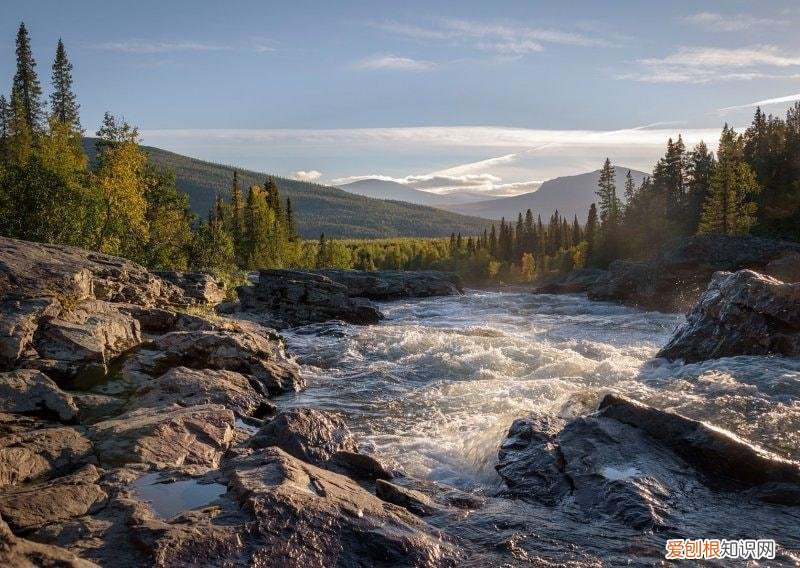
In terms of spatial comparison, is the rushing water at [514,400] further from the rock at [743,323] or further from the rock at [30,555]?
the rock at [30,555]

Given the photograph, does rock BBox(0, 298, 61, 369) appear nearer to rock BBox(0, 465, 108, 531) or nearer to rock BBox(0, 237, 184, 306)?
rock BBox(0, 237, 184, 306)

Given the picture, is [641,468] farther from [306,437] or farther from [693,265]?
[693,265]

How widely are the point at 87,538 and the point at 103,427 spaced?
172 inches

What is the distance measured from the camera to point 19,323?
43.4ft

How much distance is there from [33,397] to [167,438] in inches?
144

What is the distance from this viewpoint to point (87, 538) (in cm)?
643

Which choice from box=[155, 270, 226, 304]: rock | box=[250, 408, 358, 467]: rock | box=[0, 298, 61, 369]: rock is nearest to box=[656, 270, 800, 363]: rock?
box=[250, 408, 358, 467]: rock

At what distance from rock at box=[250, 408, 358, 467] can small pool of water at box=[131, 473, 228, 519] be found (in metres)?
1.90

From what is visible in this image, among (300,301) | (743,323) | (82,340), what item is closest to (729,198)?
(300,301)

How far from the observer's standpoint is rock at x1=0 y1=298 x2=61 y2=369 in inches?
497

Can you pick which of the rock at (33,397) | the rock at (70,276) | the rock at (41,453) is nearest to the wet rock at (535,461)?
the rock at (41,453)

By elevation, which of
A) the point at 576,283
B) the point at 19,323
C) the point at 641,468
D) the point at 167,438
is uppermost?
the point at 19,323

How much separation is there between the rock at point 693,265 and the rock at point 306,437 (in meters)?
40.0

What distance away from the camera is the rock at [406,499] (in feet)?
27.4
